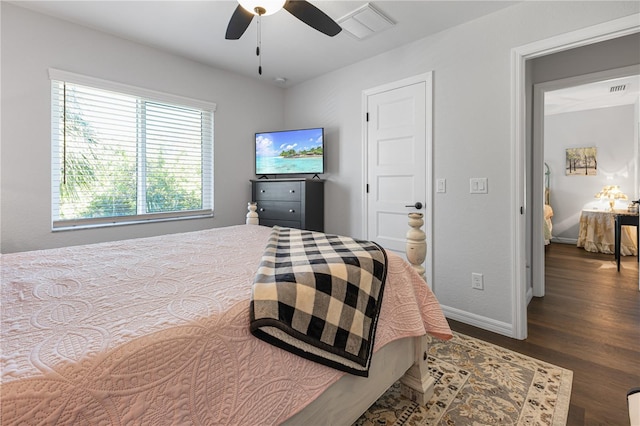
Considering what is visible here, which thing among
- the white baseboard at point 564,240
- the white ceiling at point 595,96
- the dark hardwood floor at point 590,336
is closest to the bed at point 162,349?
the dark hardwood floor at point 590,336

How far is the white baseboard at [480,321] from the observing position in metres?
2.36

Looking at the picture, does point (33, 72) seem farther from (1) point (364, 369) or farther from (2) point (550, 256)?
(2) point (550, 256)

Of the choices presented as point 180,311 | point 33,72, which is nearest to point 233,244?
point 180,311

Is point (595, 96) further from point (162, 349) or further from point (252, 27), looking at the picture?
point (162, 349)

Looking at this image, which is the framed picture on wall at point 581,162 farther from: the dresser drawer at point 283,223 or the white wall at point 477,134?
the dresser drawer at point 283,223

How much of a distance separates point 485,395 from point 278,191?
266cm

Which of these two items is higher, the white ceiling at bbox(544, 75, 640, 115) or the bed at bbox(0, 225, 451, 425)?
the white ceiling at bbox(544, 75, 640, 115)

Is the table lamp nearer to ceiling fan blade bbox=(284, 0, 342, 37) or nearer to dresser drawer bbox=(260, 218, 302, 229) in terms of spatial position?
dresser drawer bbox=(260, 218, 302, 229)

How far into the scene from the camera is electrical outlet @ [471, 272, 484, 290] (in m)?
2.50

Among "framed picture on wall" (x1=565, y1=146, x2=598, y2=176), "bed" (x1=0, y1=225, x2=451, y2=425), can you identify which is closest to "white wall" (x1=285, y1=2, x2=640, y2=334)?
"bed" (x1=0, y1=225, x2=451, y2=425)

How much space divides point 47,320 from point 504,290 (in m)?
2.71

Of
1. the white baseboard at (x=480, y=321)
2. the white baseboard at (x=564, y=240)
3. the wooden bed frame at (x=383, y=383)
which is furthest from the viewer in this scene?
the white baseboard at (x=564, y=240)

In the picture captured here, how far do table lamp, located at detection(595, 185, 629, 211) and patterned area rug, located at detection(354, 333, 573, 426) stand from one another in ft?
16.1

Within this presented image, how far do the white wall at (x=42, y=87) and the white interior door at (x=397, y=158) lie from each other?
6.37 ft
